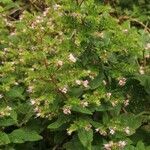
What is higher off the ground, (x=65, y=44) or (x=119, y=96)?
(x=65, y=44)

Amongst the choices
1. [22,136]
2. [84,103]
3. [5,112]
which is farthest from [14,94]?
[84,103]

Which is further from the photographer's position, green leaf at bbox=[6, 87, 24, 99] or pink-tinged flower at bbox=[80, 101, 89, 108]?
green leaf at bbox=[6, 87, 24, 99]

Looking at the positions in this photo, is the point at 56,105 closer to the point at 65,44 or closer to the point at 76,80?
the point at 76,80

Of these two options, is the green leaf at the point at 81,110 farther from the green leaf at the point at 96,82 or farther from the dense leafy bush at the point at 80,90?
the green leaf at the point at 96,82

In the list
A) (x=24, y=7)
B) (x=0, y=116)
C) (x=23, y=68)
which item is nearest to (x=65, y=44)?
(x=23, y=68)

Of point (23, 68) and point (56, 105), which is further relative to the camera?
point (23, 68)

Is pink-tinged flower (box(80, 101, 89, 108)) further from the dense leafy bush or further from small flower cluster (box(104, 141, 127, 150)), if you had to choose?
small flower cluster (box(104, 141, 127, 150))

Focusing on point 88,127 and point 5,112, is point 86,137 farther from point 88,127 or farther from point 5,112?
point 5,112

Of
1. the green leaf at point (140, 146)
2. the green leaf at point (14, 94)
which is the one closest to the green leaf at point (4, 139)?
the green leaf at point (14, 94)

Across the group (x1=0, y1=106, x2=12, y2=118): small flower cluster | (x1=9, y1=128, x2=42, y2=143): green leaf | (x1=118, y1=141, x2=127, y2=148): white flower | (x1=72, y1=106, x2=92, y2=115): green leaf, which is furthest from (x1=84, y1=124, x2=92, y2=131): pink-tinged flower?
(x1=0, y1=106, x2=12, y2=118): small flower cluster
